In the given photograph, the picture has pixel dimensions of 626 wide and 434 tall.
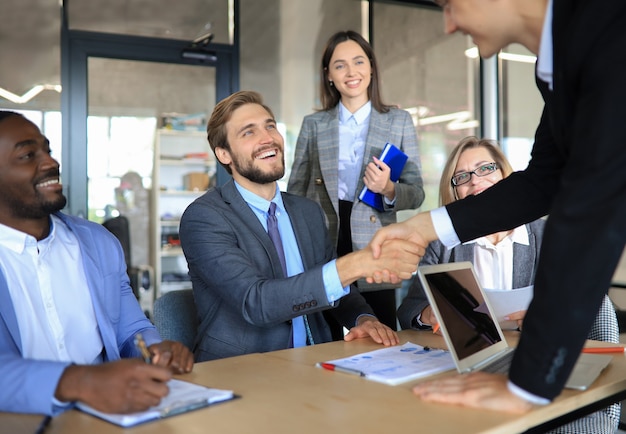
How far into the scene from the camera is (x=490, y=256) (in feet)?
8.59

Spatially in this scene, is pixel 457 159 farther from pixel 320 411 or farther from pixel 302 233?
pixel 320 411

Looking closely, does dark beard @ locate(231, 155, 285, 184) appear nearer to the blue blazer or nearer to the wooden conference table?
the blue blazer

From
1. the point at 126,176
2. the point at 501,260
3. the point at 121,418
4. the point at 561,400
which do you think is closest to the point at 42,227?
the point at 121,418

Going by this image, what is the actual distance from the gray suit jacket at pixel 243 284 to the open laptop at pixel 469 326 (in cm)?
42

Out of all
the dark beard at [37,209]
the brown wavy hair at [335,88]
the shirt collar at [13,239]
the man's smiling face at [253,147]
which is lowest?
the shirt collar at [13,239]

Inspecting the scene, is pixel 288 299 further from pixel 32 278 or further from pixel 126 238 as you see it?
pixel 126 238

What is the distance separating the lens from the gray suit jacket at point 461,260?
2.39 m

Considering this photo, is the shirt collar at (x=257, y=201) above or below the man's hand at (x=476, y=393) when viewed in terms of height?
above

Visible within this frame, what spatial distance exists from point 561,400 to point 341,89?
242 centimetres

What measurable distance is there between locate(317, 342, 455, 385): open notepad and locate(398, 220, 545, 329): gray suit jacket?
0.43 metres

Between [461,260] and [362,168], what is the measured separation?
3.25 ft

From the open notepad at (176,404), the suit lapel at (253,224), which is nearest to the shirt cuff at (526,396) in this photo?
the open notepad at (176,404)

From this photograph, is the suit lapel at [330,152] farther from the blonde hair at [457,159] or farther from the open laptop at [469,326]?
the open laptop at [469,326]

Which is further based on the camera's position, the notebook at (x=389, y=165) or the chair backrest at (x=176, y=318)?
the notebook at (x=389, y=165)
